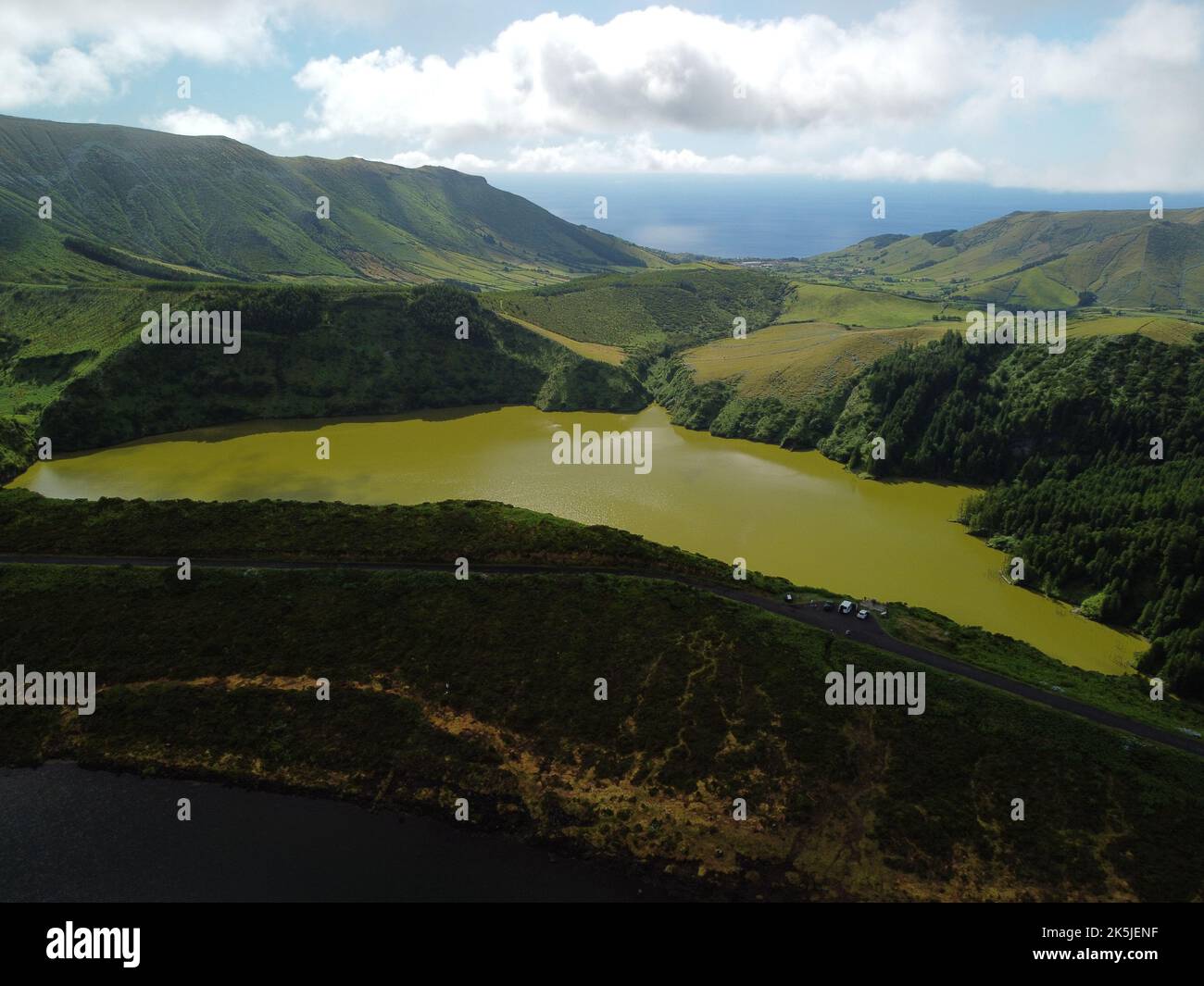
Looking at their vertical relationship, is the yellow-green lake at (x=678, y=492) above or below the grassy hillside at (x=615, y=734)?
above

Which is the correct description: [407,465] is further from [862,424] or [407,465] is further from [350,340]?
[862,424]

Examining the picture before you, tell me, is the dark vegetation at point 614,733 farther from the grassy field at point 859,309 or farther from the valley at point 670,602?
the grassy field at point 859,309

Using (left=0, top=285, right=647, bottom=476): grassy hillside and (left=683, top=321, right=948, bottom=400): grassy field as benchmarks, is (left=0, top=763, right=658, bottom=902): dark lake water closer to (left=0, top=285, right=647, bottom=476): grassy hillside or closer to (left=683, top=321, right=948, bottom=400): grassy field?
(left=0, top=285, right=647, bottom=476): grassy hillside

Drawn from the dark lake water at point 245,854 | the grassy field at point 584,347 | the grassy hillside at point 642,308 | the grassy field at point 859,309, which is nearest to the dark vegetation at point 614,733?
the dark lake water at point 245,854

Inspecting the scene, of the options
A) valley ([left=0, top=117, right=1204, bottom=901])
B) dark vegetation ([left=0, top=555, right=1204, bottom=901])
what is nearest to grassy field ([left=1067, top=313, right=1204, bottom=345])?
valley ([left=0, top=117, right=1204, bottom=901])

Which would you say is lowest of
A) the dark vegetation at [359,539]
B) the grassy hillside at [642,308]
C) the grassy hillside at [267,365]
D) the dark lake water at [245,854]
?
the dark lake water at [245,854]
